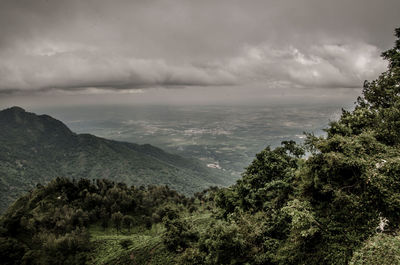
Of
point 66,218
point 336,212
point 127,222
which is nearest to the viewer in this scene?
point 336,212

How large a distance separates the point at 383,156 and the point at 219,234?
47.9 ft

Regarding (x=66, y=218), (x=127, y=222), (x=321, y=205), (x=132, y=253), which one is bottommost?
(x=127, y=222)

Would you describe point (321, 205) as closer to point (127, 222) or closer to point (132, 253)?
point (132, 253)

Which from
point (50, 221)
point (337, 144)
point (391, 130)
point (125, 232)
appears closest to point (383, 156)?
point (337, 144)

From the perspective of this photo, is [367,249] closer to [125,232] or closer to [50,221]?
[125,232]

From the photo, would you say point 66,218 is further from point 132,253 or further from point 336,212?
point 336,212

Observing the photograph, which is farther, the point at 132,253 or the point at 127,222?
the point at 127,222

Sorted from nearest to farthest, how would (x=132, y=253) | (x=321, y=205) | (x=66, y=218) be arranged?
(x=321, y=205) < (x=132, y=253) < (x=66, y=218)

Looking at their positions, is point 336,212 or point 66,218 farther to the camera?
point 66,218

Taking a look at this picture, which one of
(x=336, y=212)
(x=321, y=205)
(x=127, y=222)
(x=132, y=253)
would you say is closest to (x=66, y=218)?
(x=127, y=222)

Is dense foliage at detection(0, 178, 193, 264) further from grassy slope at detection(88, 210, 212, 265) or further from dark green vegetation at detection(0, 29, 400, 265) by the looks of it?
dark green vegetation at detection(0, 29, 400, 265)

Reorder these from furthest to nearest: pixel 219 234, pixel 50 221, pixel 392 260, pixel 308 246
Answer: pixel 50 221, pixel 219 234, pixel 308 246, pixel 392 260

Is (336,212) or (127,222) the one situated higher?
(336,212)

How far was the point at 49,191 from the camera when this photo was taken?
102 meters
